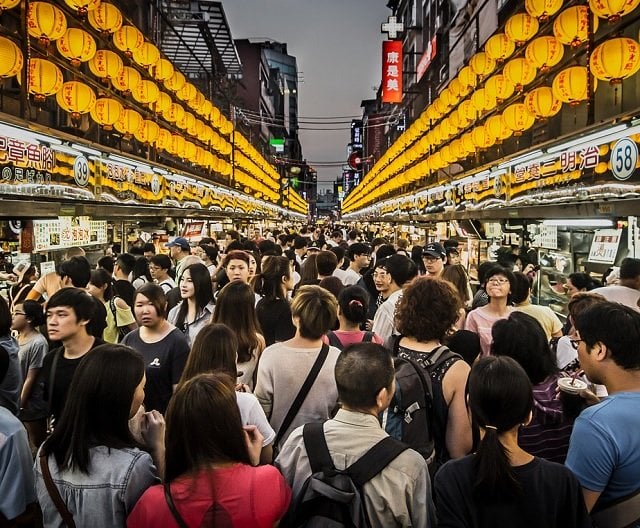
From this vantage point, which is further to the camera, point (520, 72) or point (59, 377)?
point (520, 72)

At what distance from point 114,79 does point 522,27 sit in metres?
8.03

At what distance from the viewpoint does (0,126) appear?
7418 millimetres

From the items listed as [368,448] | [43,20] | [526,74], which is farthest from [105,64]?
[368,448]

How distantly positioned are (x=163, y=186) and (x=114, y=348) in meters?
13.2

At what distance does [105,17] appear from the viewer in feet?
32.2

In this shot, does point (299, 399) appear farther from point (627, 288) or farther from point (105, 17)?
point (105, 17)

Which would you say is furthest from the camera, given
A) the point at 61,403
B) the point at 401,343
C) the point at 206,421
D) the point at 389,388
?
the point at 61,403

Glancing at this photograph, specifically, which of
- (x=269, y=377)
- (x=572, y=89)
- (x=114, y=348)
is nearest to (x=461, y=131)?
(x=572, y=89)

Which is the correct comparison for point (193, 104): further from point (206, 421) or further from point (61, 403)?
point (206, 421)

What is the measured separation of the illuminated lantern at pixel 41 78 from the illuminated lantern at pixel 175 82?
16.6 feet

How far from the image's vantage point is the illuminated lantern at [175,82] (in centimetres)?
1367

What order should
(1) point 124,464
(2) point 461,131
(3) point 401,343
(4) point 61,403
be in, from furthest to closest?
1. (2) point 461,131
2. (4) point 61,403
3. (3) point 401,343
4. (1) point 124,464

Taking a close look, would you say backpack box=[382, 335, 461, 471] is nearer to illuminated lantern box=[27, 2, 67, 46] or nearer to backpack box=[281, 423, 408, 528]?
backpack box=[281, 423, 408, 528]

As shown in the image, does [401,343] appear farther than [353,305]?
No
